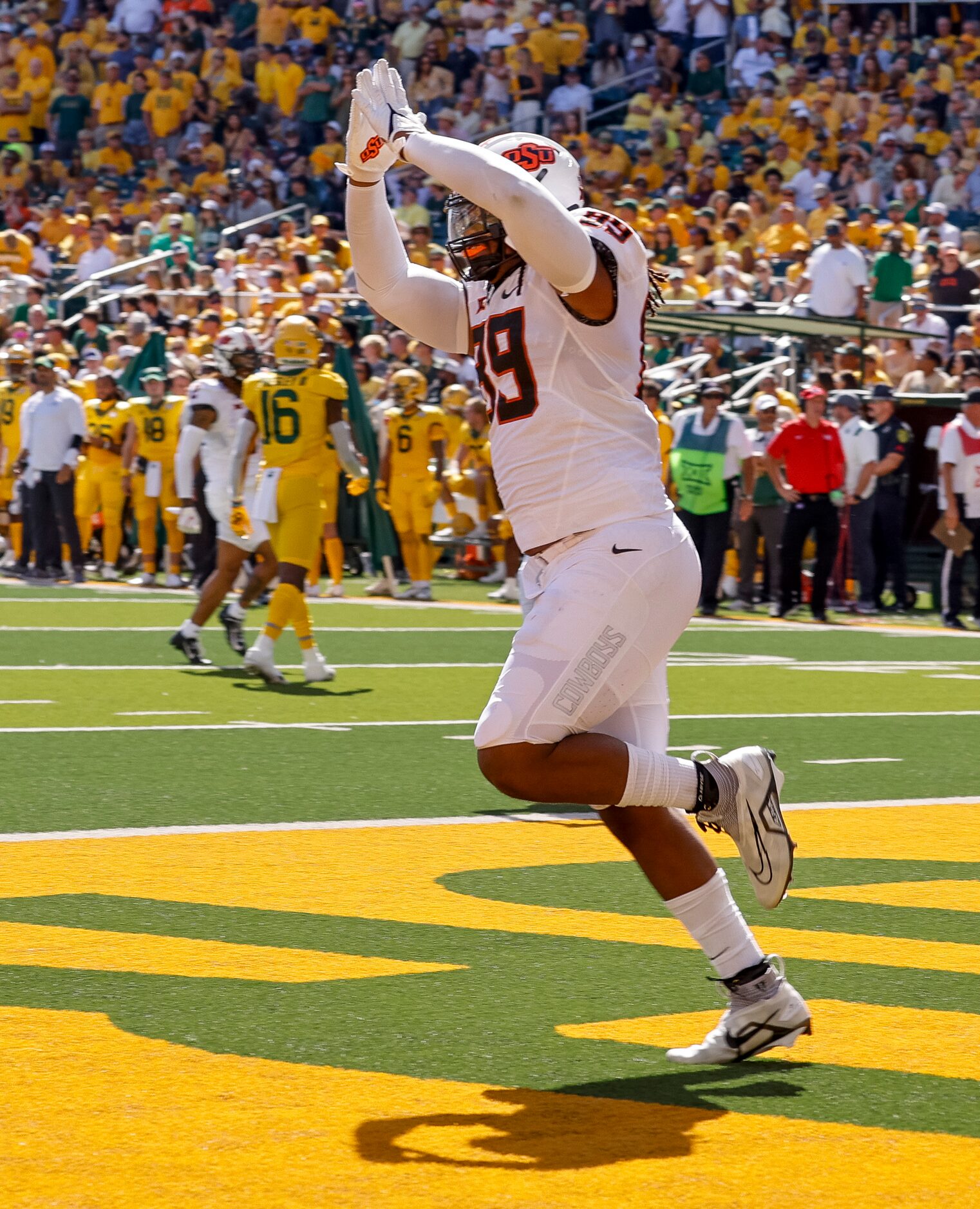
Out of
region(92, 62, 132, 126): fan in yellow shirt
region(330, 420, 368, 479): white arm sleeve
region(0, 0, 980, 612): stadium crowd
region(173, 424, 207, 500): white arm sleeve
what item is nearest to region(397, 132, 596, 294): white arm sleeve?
region(330, 420, 368, 479): white arm sleeve

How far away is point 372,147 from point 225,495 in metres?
8.95

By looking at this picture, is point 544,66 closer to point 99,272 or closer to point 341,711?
point 99,272

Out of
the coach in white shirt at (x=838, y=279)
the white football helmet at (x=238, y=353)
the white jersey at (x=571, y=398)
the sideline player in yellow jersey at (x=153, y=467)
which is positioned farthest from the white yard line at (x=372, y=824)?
the coach in white shirt at (x=838, y=279)

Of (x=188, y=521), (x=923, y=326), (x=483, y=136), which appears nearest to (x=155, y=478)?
(x=188, y=521)

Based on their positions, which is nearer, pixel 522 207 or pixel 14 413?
pixel 522 207

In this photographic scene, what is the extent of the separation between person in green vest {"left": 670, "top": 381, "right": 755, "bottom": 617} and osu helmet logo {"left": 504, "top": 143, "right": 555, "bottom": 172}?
1267cm

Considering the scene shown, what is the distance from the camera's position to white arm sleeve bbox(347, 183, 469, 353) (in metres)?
4.75

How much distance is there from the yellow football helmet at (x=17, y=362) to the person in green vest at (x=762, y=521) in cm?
743

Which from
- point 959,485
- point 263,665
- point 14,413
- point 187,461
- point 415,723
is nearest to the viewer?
point 415,723

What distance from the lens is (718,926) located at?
429 centimetres

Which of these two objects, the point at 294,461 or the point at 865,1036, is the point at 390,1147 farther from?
the point at 294,461

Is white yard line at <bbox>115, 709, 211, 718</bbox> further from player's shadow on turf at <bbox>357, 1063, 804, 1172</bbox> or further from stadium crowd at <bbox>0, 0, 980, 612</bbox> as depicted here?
stadium crowd at <bbox>0, 0, 980, 612</bbox>

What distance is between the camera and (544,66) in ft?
94.9

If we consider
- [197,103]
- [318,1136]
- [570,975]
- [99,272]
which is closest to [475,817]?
[570,975]
